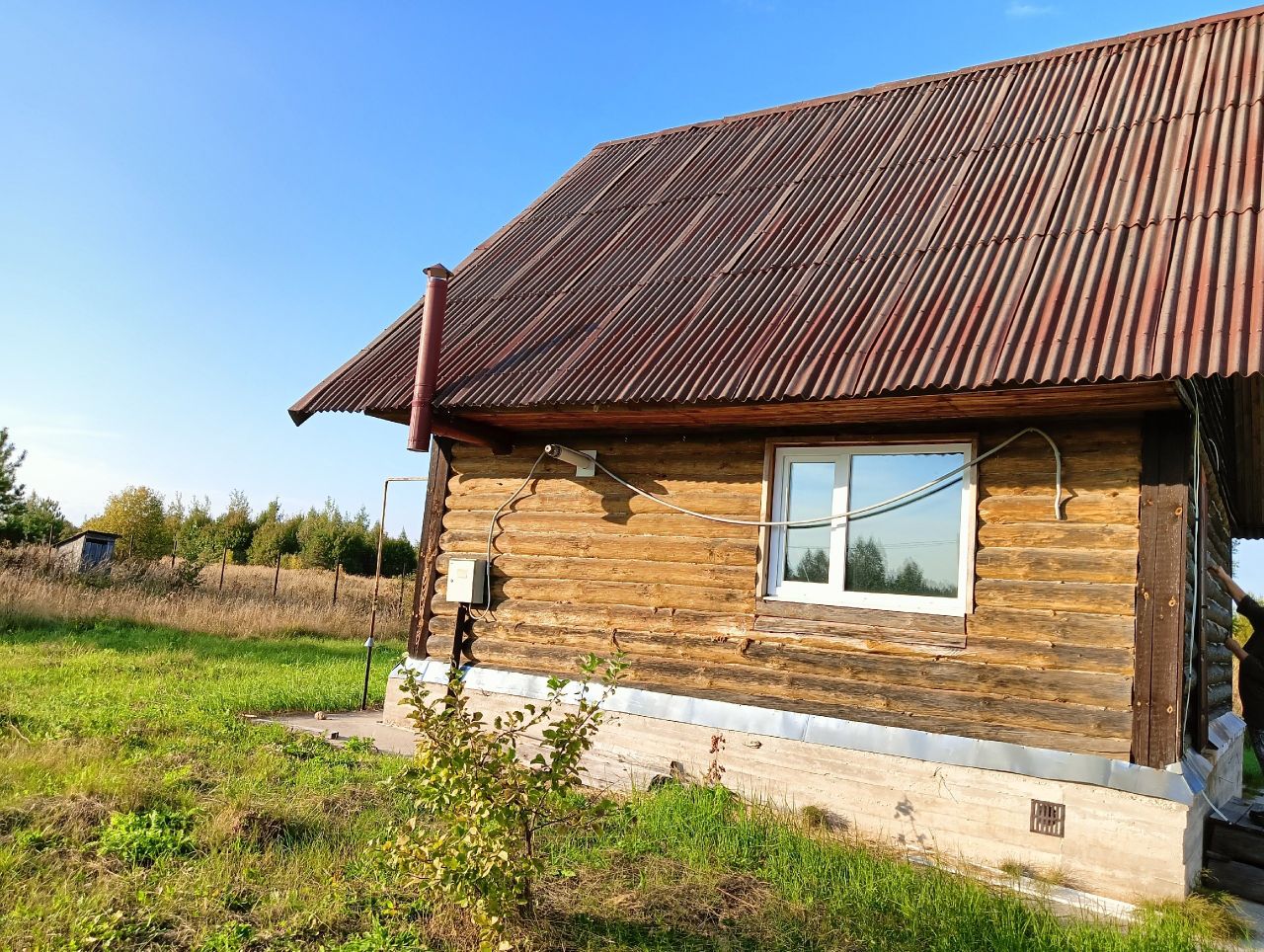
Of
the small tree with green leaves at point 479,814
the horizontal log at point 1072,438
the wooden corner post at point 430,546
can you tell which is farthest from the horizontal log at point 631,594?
the small tree with green leaves at point 479,814

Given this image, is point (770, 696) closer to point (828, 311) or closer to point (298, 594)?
point (828, 311)

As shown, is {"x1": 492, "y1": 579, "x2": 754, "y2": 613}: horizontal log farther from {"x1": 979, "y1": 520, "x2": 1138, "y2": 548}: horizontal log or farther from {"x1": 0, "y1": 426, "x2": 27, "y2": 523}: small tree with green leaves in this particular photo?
{"x1": 0, "y1": 426, "x2": 27, "y2": 523}: small tree with green leaves

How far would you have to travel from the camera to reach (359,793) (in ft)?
20.2

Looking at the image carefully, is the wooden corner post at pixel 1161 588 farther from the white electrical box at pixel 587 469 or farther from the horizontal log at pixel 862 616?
the white electrical box at pixel 587 469

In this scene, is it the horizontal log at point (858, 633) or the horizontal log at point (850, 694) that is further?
the horizontal log at point (858, 633)

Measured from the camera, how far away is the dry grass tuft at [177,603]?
15219 mm

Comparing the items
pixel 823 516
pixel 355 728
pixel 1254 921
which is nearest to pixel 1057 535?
pixel 823 516

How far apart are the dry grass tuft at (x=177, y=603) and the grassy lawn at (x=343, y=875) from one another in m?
8.89

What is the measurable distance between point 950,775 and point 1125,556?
1.79 metres

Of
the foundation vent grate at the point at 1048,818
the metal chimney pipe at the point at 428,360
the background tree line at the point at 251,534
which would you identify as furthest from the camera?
the background tree line at the point at 251,534

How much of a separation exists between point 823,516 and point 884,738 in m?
1.64

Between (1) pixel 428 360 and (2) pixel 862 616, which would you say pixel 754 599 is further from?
(1) pixel 428 360

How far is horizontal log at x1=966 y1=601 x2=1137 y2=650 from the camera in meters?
5.52

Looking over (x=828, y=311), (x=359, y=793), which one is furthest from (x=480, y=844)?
(x=828, y=311)
